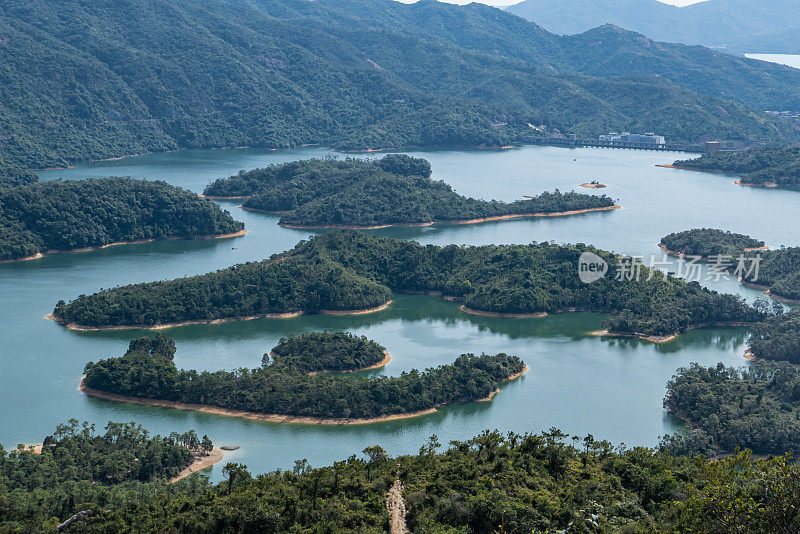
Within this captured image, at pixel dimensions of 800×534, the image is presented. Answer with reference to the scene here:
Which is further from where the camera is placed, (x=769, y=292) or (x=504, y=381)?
(x=769, y=292)

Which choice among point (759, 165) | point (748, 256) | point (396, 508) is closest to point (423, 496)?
point (396, 508)

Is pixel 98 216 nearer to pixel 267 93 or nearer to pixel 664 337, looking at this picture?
pixel 664 337

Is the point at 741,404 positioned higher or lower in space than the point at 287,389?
higher

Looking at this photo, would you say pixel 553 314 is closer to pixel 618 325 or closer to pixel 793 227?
pixel 618 325

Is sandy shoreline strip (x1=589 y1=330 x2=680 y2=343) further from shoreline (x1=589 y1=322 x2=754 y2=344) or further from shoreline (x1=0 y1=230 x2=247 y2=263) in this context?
shoreline (x1=0 y1=230 x2=247 y2=263)

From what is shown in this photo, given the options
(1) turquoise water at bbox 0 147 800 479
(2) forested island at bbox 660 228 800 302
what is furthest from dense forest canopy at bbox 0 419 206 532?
(2) forested island at bbox 660 228 800 302

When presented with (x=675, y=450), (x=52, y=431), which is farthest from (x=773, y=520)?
(x=52, y=431)
